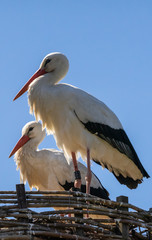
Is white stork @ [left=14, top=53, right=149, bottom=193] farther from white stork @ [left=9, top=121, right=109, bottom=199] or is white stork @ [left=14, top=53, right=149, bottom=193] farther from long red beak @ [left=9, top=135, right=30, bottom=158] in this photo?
long red beak @ [left=9, top=135, right=30, bottom=158]

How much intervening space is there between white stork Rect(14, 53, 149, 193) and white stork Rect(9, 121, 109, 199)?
33.2 inches

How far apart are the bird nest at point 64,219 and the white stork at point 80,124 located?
6.44ft

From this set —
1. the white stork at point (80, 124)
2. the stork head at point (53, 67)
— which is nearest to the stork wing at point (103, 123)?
the white stork at point (80, 124)

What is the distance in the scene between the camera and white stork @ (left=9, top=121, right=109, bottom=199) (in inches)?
331

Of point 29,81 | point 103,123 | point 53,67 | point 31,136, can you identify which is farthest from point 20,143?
point 103,123

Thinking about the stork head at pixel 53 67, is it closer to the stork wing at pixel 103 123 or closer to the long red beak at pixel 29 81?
the long red beak at pixel 29 81

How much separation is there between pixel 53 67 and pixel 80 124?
1.02 meters

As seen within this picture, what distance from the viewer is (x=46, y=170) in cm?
844

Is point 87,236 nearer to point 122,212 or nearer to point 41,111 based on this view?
point 122,212

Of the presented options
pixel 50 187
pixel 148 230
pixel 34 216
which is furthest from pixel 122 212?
pixel 50 187

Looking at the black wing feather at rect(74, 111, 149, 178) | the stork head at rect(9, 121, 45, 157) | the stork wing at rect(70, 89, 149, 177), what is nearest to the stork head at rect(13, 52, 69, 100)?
the stork wing at rect(70, 89, 149, 177)

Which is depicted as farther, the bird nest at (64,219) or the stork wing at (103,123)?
the stork wing at (103,123)

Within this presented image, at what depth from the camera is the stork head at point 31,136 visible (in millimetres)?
8938

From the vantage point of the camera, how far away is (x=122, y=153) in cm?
758
